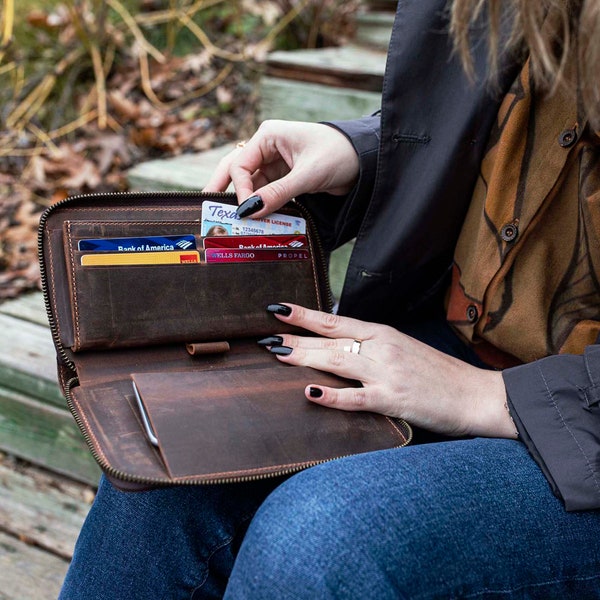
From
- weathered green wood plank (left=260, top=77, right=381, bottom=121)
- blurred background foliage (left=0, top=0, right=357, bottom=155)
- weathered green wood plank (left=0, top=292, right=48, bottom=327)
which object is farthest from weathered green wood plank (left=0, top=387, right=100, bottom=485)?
blurred background foliage (left=0, top=0, right=357, bottom=155)

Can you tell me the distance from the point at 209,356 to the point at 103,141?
215 cm

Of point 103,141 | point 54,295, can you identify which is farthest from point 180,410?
point 103,141

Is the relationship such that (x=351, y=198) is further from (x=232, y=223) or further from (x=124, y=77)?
(x=124, y=77)

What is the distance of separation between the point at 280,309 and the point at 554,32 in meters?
0.52

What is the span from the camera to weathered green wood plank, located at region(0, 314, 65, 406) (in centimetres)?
195

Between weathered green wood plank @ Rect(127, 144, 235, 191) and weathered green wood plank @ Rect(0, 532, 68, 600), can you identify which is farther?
weathered green wood plank @ Rect(127, 144, 235, 191)

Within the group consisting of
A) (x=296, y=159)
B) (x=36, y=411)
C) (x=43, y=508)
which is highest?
(x=296, y=159)

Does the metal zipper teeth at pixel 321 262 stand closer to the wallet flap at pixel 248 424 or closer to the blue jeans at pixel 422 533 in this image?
the wallet flap at pixel 248 424

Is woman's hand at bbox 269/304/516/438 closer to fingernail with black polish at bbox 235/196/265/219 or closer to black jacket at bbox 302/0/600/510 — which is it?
black jacket at bbox 302/0/600/510

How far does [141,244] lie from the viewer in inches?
43.6

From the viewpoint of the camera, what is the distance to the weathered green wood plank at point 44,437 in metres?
1.96

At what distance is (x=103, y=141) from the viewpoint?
10.0 ft

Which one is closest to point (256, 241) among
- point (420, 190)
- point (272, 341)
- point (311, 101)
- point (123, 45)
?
point (272, 341)

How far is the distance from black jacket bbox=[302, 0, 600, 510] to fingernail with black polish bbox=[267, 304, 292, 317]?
17 centimetres
